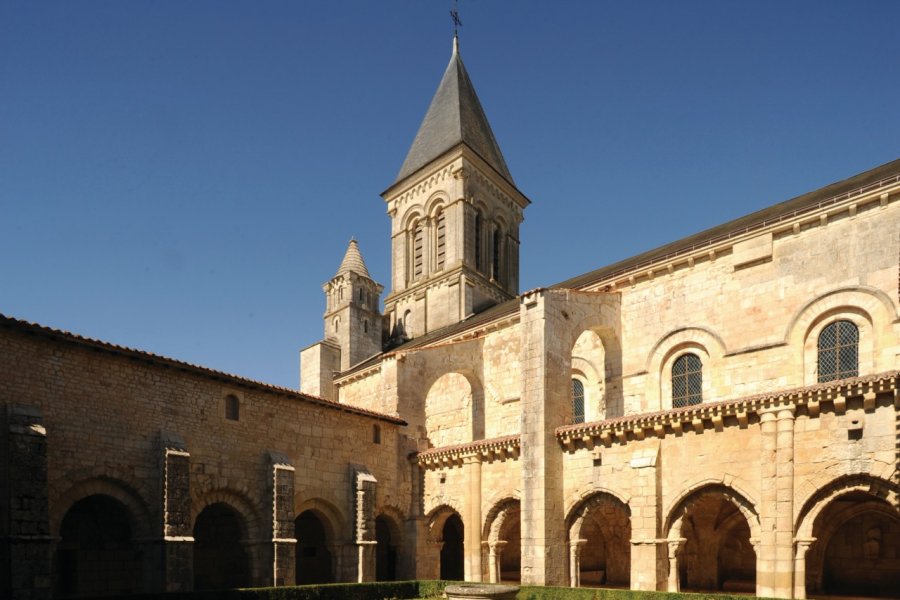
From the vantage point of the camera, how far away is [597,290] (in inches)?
845

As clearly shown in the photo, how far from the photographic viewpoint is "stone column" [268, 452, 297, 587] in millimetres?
17219

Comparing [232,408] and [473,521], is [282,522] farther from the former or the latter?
[473,521]

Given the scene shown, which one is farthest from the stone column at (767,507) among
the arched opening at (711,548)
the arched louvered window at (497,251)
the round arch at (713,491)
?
the arched louvered window at (497,251)

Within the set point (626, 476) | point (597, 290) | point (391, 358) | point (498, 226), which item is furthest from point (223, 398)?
point (498, 226)

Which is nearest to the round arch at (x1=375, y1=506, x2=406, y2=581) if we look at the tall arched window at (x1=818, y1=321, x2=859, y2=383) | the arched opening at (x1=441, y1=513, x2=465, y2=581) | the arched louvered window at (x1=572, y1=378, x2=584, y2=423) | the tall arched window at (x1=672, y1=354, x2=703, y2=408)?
the arched opening at (x1=441, y1=513, x2=465, y2=581)

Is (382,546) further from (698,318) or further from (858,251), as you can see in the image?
(858,251)

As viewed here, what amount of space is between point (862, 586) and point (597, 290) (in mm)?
10147

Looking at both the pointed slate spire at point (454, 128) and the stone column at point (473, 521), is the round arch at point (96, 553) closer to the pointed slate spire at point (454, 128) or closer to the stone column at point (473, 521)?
the stone column at point (473, 521)

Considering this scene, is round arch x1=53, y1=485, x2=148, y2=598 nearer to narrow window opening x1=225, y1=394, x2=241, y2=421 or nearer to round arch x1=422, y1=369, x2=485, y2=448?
narrow window opening x1=225, y1=394, x2=241, y2=421

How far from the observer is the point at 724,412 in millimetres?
14977

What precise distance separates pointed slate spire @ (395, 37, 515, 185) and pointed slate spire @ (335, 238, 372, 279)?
4.86 m

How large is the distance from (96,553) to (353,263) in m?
24.3

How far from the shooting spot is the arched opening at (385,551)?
858 inches

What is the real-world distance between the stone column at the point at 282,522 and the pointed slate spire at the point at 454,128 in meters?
23.2
